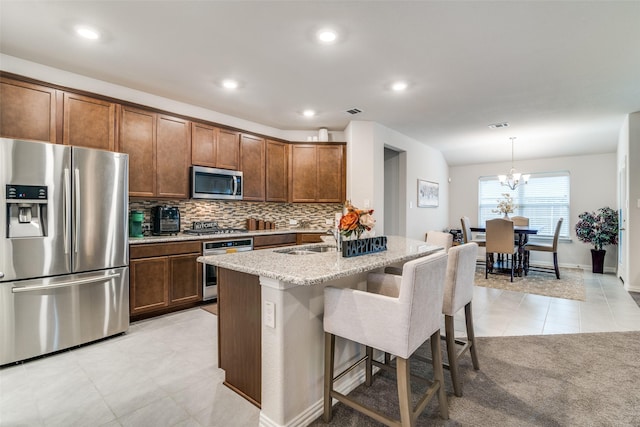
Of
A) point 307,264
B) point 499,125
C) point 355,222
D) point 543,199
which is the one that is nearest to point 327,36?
point 355,222

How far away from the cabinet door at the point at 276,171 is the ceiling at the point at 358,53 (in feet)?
1.98

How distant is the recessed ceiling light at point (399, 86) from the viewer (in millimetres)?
3326

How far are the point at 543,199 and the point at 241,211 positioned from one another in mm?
6347

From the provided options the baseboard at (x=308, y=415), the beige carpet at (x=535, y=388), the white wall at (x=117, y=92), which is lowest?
the beige carpet at (x=535, y=388)

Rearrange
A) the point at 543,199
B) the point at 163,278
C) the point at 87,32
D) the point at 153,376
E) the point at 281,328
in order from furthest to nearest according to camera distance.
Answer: the point at 543,199 < the point at 163,278 < the point at 87,32 < the point at 153,376 < the point at 281,328

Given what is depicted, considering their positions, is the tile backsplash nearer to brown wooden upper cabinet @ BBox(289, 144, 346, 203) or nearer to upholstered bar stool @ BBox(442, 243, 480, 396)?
brown wooden upper cabinet @ BBox(289, 144, 346, 203)

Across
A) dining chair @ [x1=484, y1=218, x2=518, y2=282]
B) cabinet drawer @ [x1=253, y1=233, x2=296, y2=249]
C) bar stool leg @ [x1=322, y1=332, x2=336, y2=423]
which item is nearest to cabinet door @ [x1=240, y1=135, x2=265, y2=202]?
cabinet drawer @ [x1=253, y1=233, x2=296, y2=249]

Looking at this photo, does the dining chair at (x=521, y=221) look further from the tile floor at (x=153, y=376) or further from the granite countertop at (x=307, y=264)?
the granite countertop at (x=307, y=264)

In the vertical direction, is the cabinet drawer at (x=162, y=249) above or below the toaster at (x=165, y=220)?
below

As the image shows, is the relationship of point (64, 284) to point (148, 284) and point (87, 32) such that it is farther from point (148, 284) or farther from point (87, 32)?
point (87, 32)

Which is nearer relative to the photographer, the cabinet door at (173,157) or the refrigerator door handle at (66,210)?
the refrigerator door handle at (66,210)

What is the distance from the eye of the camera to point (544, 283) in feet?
16.5

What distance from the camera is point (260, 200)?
15.3 feet

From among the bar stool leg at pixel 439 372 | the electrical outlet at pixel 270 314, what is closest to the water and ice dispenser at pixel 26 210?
the electrical outlet at pixel 270 314
